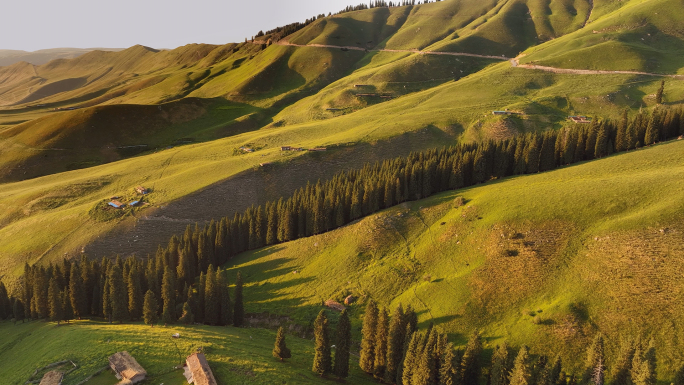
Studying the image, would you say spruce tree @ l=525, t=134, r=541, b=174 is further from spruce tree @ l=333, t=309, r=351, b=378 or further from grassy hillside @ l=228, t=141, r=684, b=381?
spruce tree @ l=333, t=309, r=351, b=378

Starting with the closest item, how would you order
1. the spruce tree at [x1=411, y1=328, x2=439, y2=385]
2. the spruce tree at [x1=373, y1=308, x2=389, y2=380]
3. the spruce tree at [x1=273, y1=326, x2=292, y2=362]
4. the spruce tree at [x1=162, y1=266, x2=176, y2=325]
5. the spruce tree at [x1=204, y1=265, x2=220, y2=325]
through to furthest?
the spruce tree at [x1=411, y1=328, x2=439, y2=385] < the spruce tree at [x1=273, y1=326, x2=292, y2=362] < the spruce tree at [x1=373, y1=308, x2=389, y2=380] < the spruce tree at [x1=162, y1=266, x2=176, y2=325] < the spruce tree at [x1=204, y1=265, x2=220, y2=325]

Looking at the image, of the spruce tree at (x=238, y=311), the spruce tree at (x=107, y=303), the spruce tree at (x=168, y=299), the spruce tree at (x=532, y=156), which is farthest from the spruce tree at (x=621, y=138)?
the spruce tree at (x=107, y=303)

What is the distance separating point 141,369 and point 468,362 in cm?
3774

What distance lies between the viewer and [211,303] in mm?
68312

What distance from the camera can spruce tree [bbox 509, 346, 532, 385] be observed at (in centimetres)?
4000

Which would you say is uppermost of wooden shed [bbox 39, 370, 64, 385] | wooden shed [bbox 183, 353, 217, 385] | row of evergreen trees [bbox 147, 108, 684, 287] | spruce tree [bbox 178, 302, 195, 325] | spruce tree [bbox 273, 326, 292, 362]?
row of evergreen trees [bbox 147, 108, 684, 287]

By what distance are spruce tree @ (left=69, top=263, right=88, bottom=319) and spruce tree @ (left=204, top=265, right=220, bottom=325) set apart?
24906 millimetres

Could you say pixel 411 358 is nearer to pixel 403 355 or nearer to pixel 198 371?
pixel 403 355

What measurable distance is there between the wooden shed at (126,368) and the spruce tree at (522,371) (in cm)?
3999

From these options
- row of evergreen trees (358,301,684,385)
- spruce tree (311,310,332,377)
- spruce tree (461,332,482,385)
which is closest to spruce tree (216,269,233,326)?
spruce tree (311,310,332,377)

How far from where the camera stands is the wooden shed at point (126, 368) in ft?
123

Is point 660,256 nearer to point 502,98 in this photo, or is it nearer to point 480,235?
point 480,235

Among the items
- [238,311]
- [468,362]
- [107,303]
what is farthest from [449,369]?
[107,303]

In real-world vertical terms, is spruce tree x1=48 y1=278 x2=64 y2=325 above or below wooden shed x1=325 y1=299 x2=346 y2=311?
above
